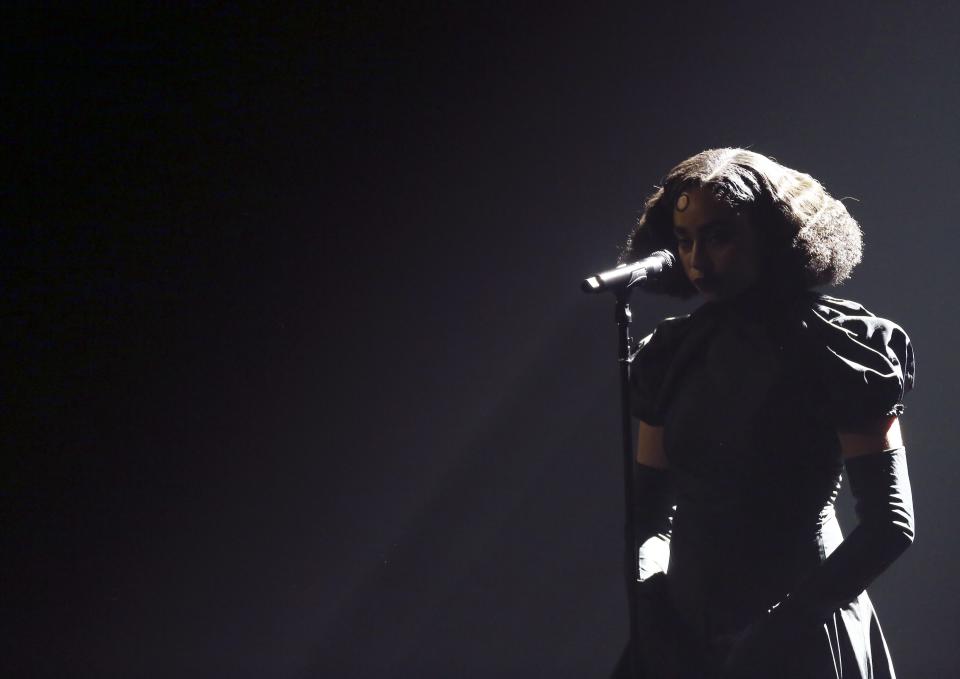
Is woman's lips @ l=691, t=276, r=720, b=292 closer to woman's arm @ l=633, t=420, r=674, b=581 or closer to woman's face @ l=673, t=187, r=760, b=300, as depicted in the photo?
woman's face @ l=673, t=187, r=760, b=300

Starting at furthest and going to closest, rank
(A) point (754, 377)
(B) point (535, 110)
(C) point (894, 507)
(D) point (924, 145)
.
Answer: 1. (B) point (535, 110)
2. (D) point (924, 145)
3. (A) point (754, 377)
4. (C) point (894, 507)

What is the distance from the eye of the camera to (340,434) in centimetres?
194

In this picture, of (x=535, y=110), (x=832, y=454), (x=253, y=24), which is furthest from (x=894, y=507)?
(x=253, y=24)

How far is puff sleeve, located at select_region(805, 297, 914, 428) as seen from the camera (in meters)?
0.94

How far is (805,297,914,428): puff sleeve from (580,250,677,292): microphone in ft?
0.65

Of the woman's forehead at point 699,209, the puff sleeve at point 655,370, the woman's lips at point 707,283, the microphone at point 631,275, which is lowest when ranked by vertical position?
the puff sleeve at point 655,370

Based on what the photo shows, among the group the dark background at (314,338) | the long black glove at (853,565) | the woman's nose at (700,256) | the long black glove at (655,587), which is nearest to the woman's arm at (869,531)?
the long black glove at (853,565)

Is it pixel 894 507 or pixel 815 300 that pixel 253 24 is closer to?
pixel 815 300

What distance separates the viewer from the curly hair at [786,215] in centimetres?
107

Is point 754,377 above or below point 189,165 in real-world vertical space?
below

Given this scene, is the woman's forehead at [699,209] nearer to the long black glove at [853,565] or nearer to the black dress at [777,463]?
the black dress at [777,463]

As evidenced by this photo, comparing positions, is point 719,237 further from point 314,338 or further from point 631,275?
point 314,338

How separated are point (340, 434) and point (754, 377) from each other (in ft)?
3.81

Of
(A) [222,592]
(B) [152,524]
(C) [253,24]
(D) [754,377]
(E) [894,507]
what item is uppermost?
(C) [253,24]
